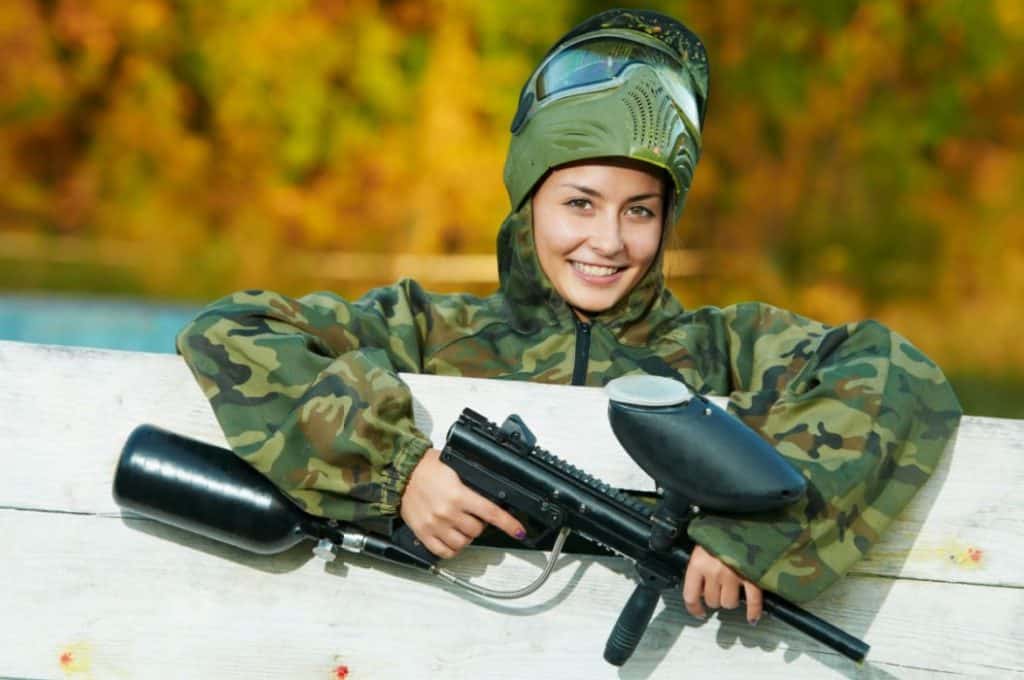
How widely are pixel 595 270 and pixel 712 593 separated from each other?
0.84 m

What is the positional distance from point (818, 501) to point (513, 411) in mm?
524

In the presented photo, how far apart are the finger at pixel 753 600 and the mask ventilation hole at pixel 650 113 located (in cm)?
97

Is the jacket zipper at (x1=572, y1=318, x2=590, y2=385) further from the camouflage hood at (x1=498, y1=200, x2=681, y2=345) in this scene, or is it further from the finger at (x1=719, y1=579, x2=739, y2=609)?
the finger at (x1=719, y1=579, x2=739, y2=609)

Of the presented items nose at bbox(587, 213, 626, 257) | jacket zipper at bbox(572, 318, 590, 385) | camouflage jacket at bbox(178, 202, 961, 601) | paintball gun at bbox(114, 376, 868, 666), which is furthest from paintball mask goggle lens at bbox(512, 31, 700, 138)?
paintball gun at bbox(114, 376, 868, 666)

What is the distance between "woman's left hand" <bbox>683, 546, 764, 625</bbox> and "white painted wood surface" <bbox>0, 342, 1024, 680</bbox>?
14cm

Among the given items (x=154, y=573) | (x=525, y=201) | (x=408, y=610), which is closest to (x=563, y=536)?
(x=408, y=610)

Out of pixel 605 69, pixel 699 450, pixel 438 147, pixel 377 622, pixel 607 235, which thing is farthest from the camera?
pixel 438 147

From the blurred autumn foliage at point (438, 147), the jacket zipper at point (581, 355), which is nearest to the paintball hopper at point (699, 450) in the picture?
the jacket zipper at point (581, 355)

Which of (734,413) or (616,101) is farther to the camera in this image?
(616,101)

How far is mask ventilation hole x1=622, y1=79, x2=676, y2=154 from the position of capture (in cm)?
233

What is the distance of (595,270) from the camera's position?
2.38 m

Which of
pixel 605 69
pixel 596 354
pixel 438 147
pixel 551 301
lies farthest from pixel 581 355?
pixel 438 147

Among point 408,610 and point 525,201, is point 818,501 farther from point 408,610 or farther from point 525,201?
point 525,201

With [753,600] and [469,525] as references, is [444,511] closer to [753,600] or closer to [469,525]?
[469,525]
